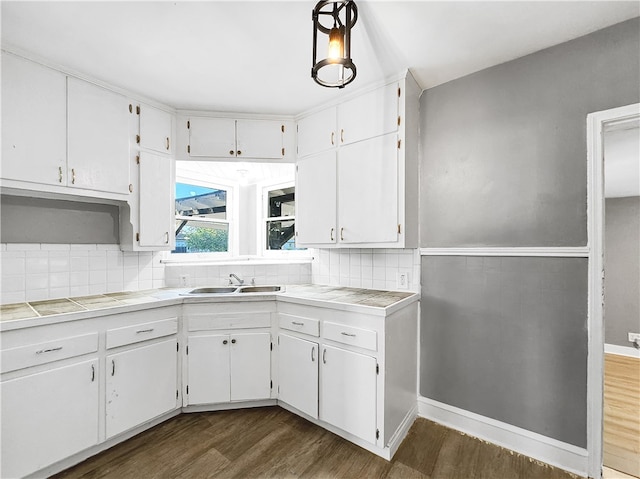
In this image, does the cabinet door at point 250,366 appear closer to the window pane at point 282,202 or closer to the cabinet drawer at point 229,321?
the cabinet drawer at point 229,321

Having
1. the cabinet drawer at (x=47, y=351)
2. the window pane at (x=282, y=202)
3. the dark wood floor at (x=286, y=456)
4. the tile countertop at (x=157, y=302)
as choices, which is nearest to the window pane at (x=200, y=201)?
the window pane at (x=282, y=202)

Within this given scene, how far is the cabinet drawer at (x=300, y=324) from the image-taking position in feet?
6.96

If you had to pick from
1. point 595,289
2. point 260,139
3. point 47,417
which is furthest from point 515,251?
point 47,417

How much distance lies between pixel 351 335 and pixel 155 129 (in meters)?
2.19

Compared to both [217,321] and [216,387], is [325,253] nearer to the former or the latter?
[217,321]

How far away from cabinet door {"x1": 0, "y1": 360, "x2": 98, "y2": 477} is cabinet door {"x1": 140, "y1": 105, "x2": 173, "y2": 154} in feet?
5.30

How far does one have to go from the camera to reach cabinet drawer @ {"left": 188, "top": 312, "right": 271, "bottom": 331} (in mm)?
2271

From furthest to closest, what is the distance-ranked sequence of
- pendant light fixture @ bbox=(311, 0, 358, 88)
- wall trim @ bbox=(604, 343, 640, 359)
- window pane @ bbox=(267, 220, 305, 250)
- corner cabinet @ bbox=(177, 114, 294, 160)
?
wall trim @ bbox=(604, 343, 640, 359) < window pane @ bbox=(267, 220, 305, 250) < corner cabinet @ bbox=(177, 114, 294, 160) < pendant light fixture @ bbox=(311, 0, 358, 88)

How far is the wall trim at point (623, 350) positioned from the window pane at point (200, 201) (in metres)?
5.04

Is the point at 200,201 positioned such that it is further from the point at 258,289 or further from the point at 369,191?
the point at 369,191

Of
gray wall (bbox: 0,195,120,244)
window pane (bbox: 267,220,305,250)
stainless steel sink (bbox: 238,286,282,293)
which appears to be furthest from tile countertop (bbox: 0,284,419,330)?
window pane (bbox: 267,220,305,250)

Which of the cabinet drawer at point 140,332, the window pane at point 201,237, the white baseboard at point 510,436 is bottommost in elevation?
the white baseboard at point 510,436

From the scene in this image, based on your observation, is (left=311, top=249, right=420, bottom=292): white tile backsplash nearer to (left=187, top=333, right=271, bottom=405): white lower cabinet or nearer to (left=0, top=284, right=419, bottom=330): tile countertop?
(left=0, top=284, right=419, bottom=330): tile countertop

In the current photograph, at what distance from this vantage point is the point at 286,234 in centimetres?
330
